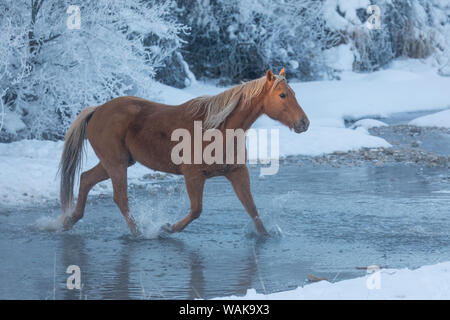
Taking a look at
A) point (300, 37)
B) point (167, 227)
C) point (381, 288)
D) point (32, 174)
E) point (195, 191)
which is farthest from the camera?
point (300, 37)

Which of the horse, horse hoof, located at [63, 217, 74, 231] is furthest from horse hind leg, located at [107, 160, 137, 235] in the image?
horse hoof, located at [63, 217, 74, 231]

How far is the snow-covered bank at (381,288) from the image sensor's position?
4.27 metres

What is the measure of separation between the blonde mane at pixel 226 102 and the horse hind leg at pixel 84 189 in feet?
3.94

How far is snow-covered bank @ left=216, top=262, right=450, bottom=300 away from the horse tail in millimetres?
3054

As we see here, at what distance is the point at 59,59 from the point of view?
12023 mm

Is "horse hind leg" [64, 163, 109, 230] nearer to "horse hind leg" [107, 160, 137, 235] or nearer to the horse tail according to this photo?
the horse tail

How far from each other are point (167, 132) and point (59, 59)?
19.9 feet

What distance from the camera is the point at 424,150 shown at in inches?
473

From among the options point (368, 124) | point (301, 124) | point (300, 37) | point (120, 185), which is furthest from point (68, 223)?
point (300, 37)

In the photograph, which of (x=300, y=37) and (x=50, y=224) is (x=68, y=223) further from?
(x=300, y=37)

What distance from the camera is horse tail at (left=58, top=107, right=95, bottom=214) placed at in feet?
23.2

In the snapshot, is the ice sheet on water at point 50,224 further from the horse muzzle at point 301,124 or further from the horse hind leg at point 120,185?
the horse muzzle at point 301,124
